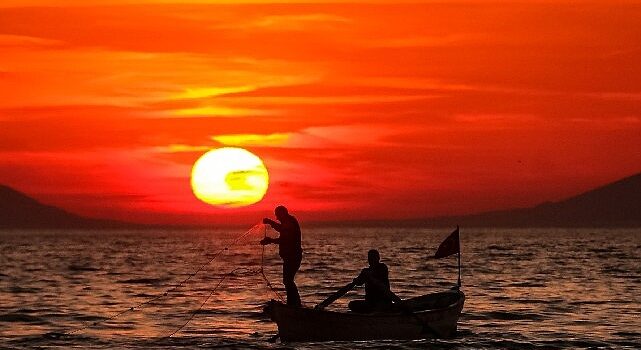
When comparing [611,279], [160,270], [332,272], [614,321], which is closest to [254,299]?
[614,321]

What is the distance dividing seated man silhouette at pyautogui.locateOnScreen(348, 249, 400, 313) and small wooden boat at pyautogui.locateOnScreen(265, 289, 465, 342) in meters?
0.47

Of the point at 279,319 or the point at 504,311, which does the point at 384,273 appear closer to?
the point at 279,319

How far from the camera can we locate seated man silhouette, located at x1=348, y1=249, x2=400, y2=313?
3186cm

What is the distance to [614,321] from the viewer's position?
41.6 meters

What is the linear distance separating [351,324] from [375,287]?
1.23 metres

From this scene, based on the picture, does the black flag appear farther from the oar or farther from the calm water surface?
the oar

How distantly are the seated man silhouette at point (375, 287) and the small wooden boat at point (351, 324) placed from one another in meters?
0.47

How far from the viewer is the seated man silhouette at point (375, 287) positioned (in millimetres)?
31859

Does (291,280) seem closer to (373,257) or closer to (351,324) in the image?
(351,324)

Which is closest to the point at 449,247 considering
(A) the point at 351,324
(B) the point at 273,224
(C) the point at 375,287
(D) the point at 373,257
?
(C) the point at 375,287

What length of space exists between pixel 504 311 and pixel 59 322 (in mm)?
16816

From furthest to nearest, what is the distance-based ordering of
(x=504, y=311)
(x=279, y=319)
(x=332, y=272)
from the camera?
(x=332, y=272), (x=504, y=311), (x=279, y=319)

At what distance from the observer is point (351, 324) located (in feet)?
105

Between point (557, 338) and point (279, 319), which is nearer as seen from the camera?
point (279, 319)
